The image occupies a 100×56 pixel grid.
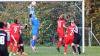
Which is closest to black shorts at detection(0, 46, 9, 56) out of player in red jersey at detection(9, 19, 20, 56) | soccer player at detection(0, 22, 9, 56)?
soccer player at detection(0, 22, 9, 56)

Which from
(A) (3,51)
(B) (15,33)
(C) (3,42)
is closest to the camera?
(A) (3,51)

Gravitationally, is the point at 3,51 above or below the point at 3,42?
below

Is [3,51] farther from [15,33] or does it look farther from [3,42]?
[15,33]

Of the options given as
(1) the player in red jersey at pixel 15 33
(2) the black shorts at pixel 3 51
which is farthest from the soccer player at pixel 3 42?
(1) the player in red jersey at pixel 15 33

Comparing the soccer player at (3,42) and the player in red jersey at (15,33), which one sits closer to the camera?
the soccer player at (3,42)

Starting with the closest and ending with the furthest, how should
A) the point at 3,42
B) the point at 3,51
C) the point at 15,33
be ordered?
the point at 3,51, the point at 3,42, the point at 15,33

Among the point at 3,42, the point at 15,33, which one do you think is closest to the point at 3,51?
the point at 3,42

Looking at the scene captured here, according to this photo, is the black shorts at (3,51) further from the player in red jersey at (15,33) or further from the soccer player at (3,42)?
the player in red jersey at (15,33)

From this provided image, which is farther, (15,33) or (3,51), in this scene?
(15,33)

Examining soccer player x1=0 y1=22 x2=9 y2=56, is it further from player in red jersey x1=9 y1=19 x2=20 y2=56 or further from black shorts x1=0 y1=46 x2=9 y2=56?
player in red jersey x1=9 y1=19 x2=20 y2=56

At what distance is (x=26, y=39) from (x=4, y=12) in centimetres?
317

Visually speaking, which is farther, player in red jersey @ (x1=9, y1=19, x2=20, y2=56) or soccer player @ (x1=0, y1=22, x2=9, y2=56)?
player in red jersey @ (x1=9, y1=19, x2=20, y2=56)

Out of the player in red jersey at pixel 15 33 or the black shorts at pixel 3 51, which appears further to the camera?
the player in red jersey at pixel 15 33

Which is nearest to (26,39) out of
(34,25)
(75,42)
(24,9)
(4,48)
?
(24,9)
